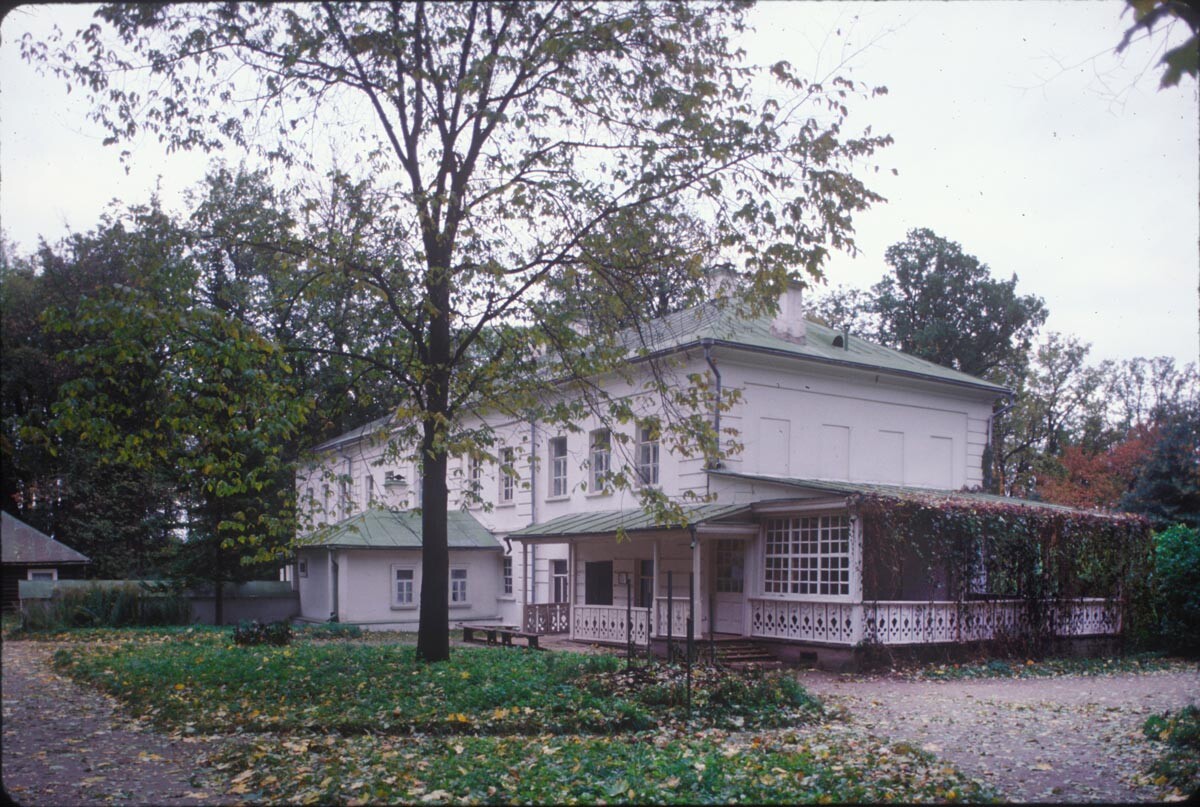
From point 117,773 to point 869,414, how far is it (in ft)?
63.9

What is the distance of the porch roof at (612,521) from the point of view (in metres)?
19.6

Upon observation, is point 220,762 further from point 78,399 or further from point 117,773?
point 78,399

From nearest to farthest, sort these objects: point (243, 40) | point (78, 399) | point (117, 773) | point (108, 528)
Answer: point (117, 773) < point (78, 399) < point (243, 40) < point (108, 528)

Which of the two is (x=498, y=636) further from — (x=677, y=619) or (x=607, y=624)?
(x=677, y=619)

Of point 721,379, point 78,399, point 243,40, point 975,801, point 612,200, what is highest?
point 243,40

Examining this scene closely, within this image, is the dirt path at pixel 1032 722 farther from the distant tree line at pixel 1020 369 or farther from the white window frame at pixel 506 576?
the distant tree line at pixel 1020 369

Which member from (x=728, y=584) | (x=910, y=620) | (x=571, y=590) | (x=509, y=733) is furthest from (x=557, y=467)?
(x=509, y=733)

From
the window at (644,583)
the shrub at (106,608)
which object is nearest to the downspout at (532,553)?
the window at (644,583)

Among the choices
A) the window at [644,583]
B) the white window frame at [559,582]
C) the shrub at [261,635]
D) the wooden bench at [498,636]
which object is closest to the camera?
the shrub at [261,635]

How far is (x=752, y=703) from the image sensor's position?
11195mm

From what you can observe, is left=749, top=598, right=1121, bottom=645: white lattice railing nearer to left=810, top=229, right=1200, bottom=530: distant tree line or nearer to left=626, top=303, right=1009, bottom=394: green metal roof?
left=626, top=303, right=1009, bottom=394: green metal roof

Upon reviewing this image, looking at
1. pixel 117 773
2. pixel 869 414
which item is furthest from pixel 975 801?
pixel 869 414

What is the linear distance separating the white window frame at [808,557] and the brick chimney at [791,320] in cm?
553

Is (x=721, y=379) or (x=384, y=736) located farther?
(x=721, y=379)
